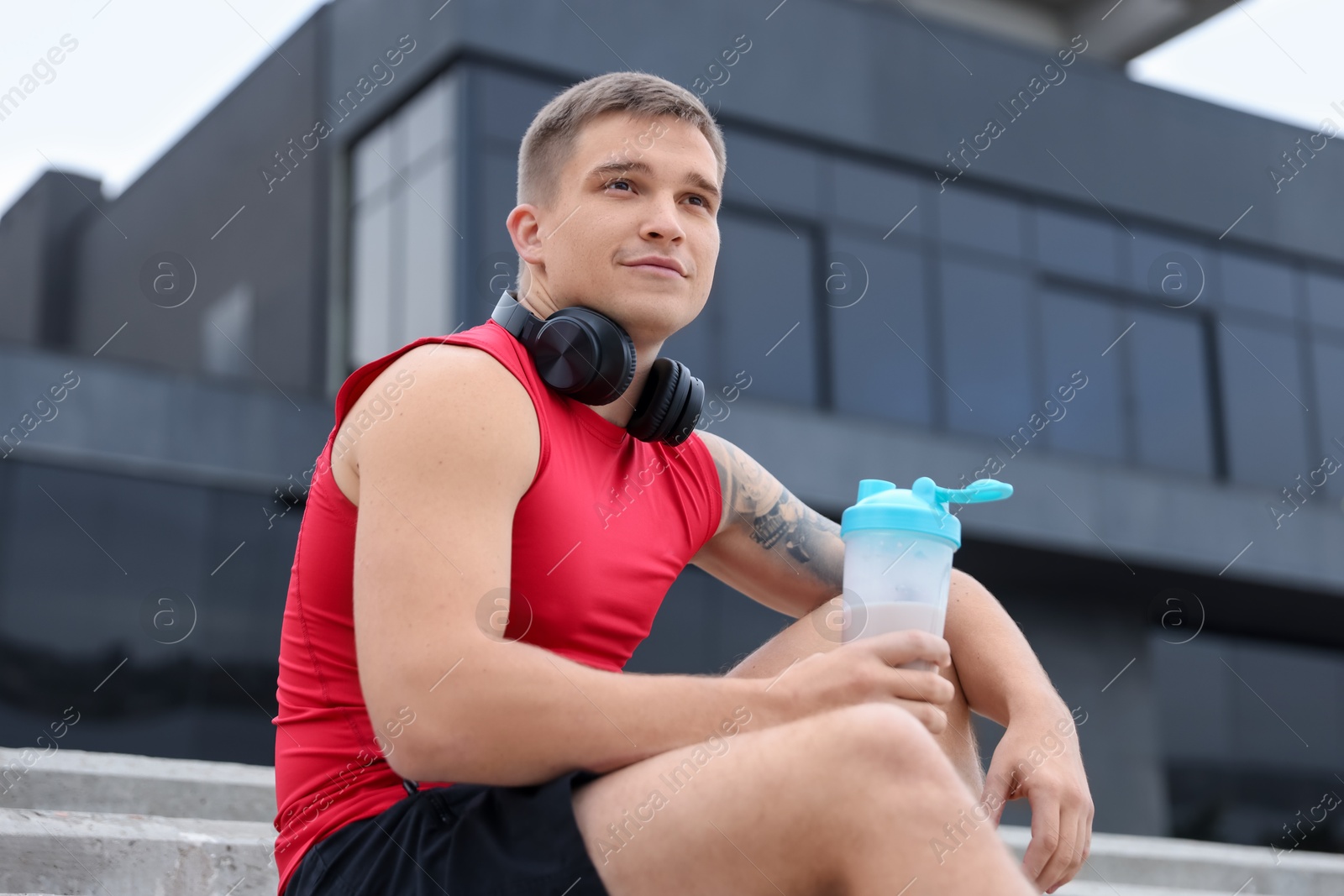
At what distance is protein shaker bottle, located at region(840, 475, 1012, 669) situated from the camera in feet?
6.56

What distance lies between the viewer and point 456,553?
184 cm

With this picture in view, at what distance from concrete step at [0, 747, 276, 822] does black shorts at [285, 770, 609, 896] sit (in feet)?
6.73

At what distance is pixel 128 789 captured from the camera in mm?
3750

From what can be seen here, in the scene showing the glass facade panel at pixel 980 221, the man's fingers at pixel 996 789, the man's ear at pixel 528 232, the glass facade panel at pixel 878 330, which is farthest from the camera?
the glass facade panel at pixel 980 221

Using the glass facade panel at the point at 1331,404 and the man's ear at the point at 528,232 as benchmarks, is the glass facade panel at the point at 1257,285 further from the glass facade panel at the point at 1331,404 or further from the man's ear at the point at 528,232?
the man's ear at the point at 528,232

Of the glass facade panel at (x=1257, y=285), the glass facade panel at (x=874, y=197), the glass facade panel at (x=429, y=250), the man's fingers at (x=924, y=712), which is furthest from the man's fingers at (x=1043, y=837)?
the glass facade panel at (x=1257, y=285)

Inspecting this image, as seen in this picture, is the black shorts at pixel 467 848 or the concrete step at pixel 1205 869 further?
the concrete step at pixel 1205 869

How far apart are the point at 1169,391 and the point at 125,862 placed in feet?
54.9

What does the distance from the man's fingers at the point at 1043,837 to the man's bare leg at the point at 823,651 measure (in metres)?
0.15

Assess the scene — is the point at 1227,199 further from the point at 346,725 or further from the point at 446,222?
the point at 346,725

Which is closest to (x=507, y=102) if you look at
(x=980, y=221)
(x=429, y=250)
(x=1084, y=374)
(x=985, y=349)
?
(x=429, y=250)

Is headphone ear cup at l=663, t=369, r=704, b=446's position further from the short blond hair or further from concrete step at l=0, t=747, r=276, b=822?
concrete step at l=0, t=747, r=276, b=822

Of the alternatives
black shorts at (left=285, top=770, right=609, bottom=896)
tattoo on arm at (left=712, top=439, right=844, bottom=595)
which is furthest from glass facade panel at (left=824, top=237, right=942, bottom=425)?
black shorts at (left=285, top=770, right=609, bottom=896)

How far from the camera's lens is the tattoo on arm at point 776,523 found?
9.26 feet
